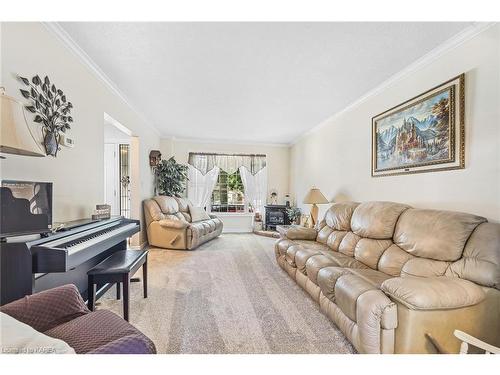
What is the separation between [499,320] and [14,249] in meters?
2.98

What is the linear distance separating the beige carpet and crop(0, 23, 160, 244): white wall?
3.74 ft

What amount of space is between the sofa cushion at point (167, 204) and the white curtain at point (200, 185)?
0.99 meters

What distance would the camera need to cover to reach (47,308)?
119cm

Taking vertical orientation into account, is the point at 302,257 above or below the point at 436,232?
below

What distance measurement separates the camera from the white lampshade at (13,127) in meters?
1.15

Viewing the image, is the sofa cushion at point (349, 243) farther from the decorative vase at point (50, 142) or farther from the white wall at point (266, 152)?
the white wall at point (266, 152)

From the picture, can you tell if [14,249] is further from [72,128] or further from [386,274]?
[386,274]

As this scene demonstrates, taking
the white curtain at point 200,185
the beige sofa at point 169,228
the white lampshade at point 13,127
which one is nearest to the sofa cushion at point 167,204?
the beige sofa at point 169,228

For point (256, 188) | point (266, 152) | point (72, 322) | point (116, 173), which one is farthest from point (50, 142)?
point (266, 152)

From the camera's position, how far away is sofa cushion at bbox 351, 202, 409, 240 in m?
2.39

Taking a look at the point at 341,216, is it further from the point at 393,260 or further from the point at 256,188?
the point at 256,188

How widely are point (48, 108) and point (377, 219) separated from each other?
10.5 feet

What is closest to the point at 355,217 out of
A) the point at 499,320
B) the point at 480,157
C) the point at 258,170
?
the point at 480,157
